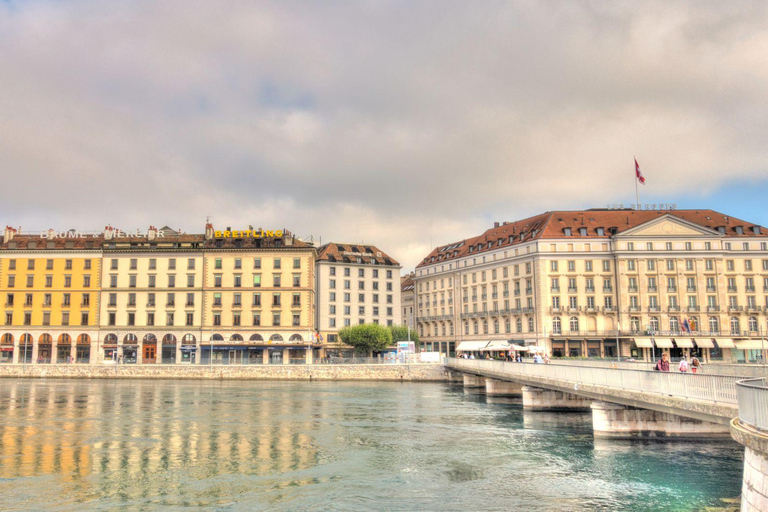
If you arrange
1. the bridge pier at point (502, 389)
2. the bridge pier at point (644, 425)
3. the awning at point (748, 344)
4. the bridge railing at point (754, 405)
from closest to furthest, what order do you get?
the bridge railing at point (754, 405)
the bridge pier at point (644, 425)
the bridge pier at point (502, 389)
the awning at point (748, 344)

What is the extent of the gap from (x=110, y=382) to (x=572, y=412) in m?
56.9

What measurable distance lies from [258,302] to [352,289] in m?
23.9

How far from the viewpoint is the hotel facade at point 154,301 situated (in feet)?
310

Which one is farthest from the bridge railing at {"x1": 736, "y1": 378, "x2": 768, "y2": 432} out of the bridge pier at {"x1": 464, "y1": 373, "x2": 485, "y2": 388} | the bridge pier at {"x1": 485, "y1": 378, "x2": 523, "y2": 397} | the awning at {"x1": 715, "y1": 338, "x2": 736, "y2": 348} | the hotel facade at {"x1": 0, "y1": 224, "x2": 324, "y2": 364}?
the awning at {"x1": 715, "y1": 338, "x2": 736, "y2": 348}

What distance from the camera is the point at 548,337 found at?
9875 cm

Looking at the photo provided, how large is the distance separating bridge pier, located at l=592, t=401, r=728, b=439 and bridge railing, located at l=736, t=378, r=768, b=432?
1761cm

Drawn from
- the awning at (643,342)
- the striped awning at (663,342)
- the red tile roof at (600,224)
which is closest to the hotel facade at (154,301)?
the red tile roof at (600,224)

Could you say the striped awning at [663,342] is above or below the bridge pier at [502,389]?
above

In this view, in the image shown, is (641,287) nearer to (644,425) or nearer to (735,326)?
(735,326)

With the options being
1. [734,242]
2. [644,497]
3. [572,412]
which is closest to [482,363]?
[572,412]

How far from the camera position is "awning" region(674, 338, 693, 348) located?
310ft

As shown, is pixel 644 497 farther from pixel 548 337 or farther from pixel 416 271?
pixel 416 271

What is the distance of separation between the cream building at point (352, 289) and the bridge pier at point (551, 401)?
64.9 m

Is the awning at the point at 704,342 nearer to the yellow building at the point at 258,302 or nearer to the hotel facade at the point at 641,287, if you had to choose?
the hotel facade at the point at 641,287
